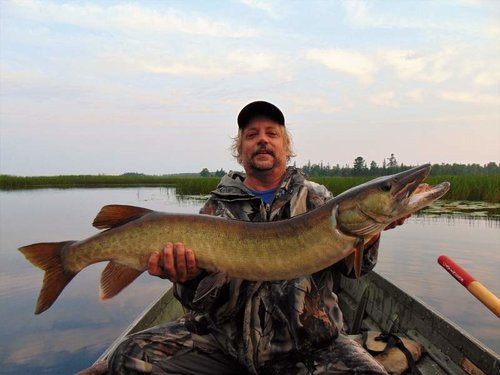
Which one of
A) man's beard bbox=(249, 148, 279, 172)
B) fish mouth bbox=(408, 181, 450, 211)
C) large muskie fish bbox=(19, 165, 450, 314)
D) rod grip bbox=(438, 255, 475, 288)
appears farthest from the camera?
man's beard bbox=(249, 148, 279, 172)

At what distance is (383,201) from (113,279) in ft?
5.44

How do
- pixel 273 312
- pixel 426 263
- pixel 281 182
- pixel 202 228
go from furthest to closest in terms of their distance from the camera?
pixel 426 263 < pixel 281 182 < pixel 273 312 < pixel 202 228

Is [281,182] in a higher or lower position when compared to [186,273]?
higher

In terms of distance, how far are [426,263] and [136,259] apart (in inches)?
285

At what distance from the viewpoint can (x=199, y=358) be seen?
2.94 m

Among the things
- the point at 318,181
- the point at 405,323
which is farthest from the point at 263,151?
the point at 318,181

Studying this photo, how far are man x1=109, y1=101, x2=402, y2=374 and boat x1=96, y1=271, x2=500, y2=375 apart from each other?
0.56 m

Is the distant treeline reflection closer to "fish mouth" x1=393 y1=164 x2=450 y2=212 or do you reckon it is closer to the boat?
the boat

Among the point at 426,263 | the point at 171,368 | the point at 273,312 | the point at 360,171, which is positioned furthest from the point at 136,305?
the point at 360,171

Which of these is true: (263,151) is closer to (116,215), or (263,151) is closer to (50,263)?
(116,215)

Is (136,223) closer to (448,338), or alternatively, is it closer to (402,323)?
(448,338)

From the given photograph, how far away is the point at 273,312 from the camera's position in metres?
2.78

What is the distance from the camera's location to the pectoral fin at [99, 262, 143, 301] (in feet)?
8.74

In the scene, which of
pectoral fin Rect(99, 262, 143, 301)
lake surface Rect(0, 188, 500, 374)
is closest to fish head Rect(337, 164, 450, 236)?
pectoral fin Rect(99, 262, 143, 301)
